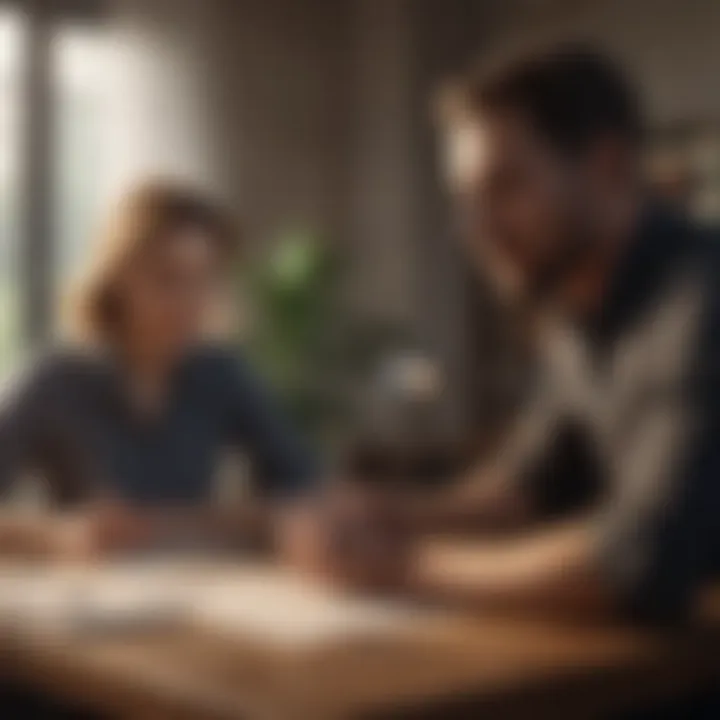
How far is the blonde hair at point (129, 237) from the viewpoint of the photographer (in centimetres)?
135

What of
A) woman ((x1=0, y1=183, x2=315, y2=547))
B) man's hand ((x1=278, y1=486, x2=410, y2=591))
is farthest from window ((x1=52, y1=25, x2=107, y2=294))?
man's hand ((x1=278, y1=486, x2=410, y2=591))

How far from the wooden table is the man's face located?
377 millimetres

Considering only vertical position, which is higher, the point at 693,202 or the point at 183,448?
the point at 693,202

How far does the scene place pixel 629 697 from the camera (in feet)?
2.33

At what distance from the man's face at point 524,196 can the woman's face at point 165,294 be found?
1.08 ft

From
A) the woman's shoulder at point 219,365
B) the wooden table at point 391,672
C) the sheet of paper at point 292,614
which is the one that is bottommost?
the wooden table at point 391,672

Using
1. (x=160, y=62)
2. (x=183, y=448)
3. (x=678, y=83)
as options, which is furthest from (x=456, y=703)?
(x=160, y=62)

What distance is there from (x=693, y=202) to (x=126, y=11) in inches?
28.5

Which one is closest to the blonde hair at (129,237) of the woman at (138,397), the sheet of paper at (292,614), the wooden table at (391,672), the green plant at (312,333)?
the woman at (138,397)

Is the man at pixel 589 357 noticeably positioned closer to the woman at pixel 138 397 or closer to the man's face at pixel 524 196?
the man's face at pixel 524 196

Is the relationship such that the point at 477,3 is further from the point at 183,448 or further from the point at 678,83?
the point at 183,448

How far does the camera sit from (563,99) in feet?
3.37

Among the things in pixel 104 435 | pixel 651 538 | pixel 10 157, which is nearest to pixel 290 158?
pixel 10 157

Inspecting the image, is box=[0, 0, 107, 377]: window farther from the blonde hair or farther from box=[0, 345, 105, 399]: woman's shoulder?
box=[0, 345, 105, 399]: woman's shoulder
